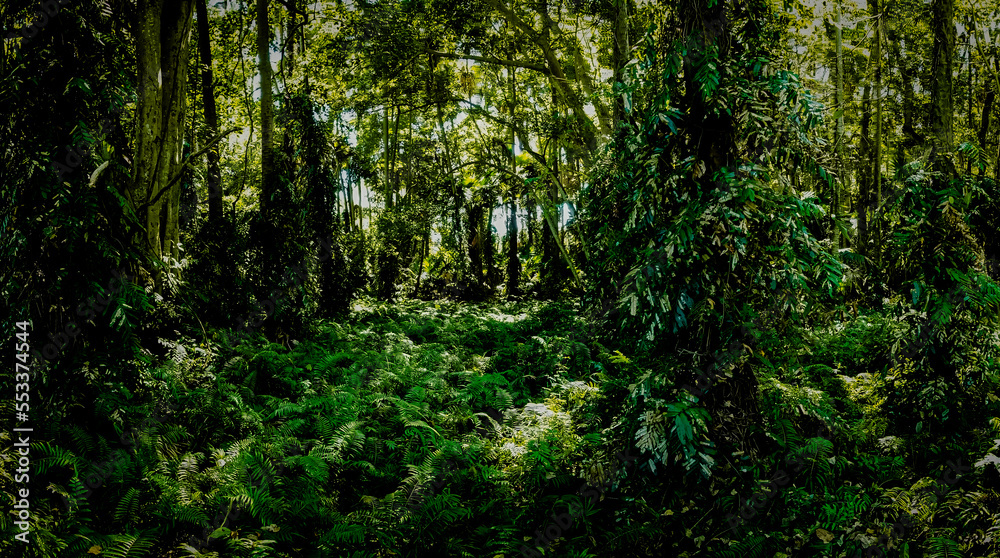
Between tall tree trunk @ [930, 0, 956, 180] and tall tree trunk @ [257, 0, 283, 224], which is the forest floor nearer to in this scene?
tall tree trunk @ [257, 0, 283, 224]

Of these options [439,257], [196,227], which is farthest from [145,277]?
[439,257]

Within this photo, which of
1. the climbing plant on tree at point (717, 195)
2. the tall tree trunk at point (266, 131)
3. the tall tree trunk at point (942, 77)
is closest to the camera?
the climbing plant on tree at point (717, 195)

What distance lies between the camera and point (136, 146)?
6.82 m

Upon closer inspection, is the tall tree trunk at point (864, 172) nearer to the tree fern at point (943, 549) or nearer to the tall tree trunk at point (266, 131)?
the tree fern at point (943, 549)

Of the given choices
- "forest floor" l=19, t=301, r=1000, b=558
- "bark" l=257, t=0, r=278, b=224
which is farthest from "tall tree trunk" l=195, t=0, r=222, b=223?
"forest floor" l=19, t=301, r=1000, b=558

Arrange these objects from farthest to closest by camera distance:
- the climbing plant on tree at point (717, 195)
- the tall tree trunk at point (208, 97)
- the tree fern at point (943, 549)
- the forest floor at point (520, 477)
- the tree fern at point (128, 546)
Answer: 1. the tall tree trunk at point (208, 97)
2. the forest floor at point (520, 477)
3. the tree fern at point (128, 546)
4. the climbing plant on tree at point (717, 195)
5. the tree fern at point (943, 549)

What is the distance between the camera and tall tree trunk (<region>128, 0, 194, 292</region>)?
261 inches

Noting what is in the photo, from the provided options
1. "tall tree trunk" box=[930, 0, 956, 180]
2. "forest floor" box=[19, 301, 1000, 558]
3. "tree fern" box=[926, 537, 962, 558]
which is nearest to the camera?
"tree fern" box=[926, 537, 962, 558]

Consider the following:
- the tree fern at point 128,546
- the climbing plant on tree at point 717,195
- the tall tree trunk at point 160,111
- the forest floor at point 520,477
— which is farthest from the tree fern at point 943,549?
the tall tree trunk at point 160,111

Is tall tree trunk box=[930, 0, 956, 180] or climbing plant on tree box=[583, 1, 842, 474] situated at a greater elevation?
tall tree trunk box=[930, 0, 956, 180]

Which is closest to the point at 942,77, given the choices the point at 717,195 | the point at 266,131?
the point at 717,195

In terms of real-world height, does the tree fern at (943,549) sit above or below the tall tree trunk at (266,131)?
below

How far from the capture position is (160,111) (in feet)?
22.9

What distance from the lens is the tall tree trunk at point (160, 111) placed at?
6633mm
